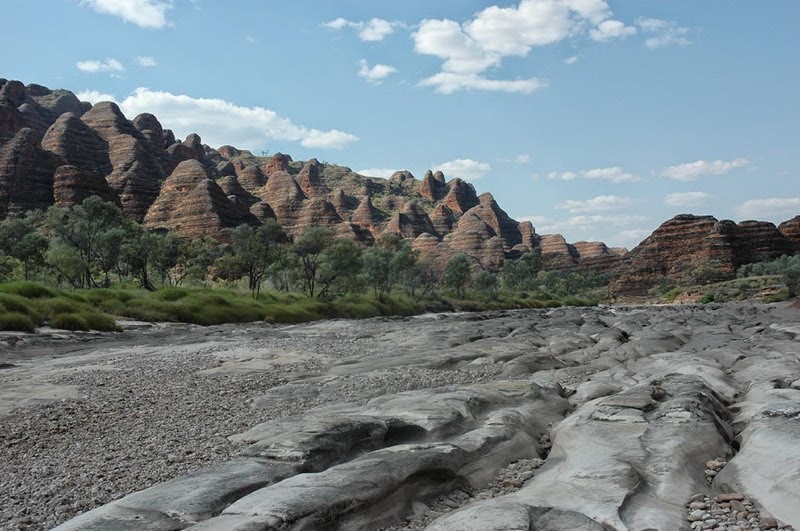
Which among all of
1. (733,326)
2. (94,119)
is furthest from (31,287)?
(94,119)

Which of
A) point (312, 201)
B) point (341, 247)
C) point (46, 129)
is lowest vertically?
point (341, 247)

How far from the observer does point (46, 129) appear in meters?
138

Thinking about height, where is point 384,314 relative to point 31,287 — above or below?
below

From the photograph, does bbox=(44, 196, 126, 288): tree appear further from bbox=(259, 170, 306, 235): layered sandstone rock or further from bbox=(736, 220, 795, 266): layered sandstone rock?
bbox=(736, 220, 795, 266): layered sandstone rock

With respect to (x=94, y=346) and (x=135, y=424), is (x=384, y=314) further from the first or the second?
(x=135, y=424)

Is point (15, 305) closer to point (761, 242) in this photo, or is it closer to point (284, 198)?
point (284, 198)

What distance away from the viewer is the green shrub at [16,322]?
26.8 metres

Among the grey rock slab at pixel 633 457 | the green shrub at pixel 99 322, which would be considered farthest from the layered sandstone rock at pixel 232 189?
the grey rock slab at pixel 633 457

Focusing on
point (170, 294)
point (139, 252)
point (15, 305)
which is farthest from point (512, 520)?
point (139, 252)

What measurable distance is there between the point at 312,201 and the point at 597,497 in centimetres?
14833

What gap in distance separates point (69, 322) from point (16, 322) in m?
3.02

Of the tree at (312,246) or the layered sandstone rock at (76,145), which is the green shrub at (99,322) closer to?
the tree at (312,246)

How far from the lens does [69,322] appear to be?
98.6ft

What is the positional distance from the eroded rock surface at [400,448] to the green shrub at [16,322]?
10543 mm
